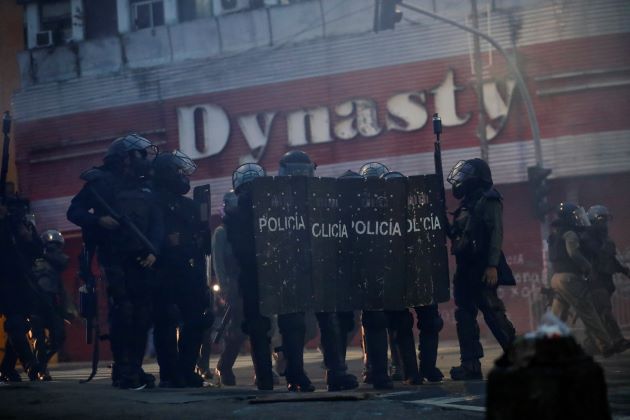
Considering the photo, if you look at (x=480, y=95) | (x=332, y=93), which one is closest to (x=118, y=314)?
(x=480, y=95)

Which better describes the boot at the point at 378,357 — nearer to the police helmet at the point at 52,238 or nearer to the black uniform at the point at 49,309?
the black uniform at the point at 49,309

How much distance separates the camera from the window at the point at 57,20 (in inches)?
1192

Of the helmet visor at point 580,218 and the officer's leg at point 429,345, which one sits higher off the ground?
the helmet visor at point 580,218

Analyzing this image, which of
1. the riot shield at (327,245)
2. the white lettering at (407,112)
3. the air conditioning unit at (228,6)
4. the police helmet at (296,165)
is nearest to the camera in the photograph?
the riot shield at (327,245)

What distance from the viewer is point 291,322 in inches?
356

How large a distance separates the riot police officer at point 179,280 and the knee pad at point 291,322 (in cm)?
Answer: 75

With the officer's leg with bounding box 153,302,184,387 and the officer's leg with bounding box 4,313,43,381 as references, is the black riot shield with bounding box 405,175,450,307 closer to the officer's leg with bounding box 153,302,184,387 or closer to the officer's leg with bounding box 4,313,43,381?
the officer's leg with bounding box 153,302,184,387

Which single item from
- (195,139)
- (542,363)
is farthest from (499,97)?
(542,363)

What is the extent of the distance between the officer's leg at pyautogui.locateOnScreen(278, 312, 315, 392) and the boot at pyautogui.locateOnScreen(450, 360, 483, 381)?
1409mm

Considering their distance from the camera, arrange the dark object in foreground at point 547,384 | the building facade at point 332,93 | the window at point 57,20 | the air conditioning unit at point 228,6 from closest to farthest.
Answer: the dark object in foreground at point 547,384, the building facade at point 332,93, the air conditioning unit at point 228,6, the window at point 57,20

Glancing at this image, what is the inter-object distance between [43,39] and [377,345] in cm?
2323

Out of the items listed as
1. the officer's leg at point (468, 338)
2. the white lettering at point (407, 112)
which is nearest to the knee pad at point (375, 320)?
the officer's leg at point (468, 338)

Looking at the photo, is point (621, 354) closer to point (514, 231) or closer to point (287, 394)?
point (287, 394)

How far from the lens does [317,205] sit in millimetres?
9047
